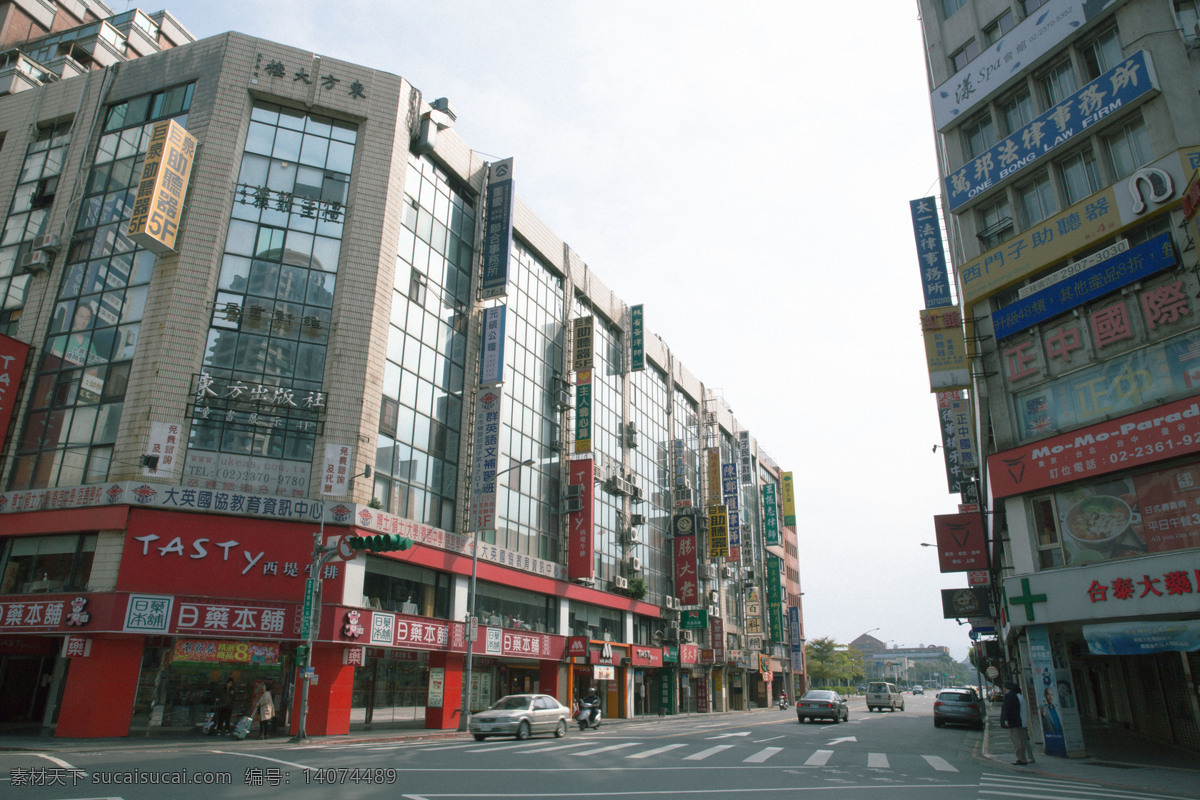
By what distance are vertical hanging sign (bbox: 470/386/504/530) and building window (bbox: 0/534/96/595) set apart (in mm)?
13239

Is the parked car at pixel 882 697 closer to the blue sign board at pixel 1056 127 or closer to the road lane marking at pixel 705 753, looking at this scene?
the road lane marking at pixel 705 753

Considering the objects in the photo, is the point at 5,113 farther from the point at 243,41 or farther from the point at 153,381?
the point at 153,381

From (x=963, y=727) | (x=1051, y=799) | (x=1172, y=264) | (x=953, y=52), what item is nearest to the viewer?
(x=1051, y=799)

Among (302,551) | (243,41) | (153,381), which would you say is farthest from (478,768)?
(243,41)

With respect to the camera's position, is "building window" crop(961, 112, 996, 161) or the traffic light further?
"building window" crop(961, 112, 996, 161)

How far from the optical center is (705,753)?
58.2 ft

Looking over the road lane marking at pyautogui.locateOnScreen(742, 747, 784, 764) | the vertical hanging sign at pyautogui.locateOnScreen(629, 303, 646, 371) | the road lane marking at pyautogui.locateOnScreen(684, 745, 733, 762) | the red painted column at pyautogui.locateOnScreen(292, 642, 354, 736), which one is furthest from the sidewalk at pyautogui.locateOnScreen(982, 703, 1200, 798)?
the vertical hanging sign at pyautogui.locateOnScreen(629, 303, 646, 371)

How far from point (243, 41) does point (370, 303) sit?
40.1 feet

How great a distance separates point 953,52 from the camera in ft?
85.1

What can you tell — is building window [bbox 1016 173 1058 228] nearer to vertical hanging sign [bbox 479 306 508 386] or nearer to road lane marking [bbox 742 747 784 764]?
road lane marking [bbox 742 747 784 764]

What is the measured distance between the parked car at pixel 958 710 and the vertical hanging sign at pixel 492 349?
23.9 meters

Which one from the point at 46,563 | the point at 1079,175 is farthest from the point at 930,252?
the point at 46,563

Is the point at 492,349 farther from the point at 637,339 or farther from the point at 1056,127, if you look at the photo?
the point at 1056,127

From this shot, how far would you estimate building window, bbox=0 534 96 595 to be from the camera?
941 inches
